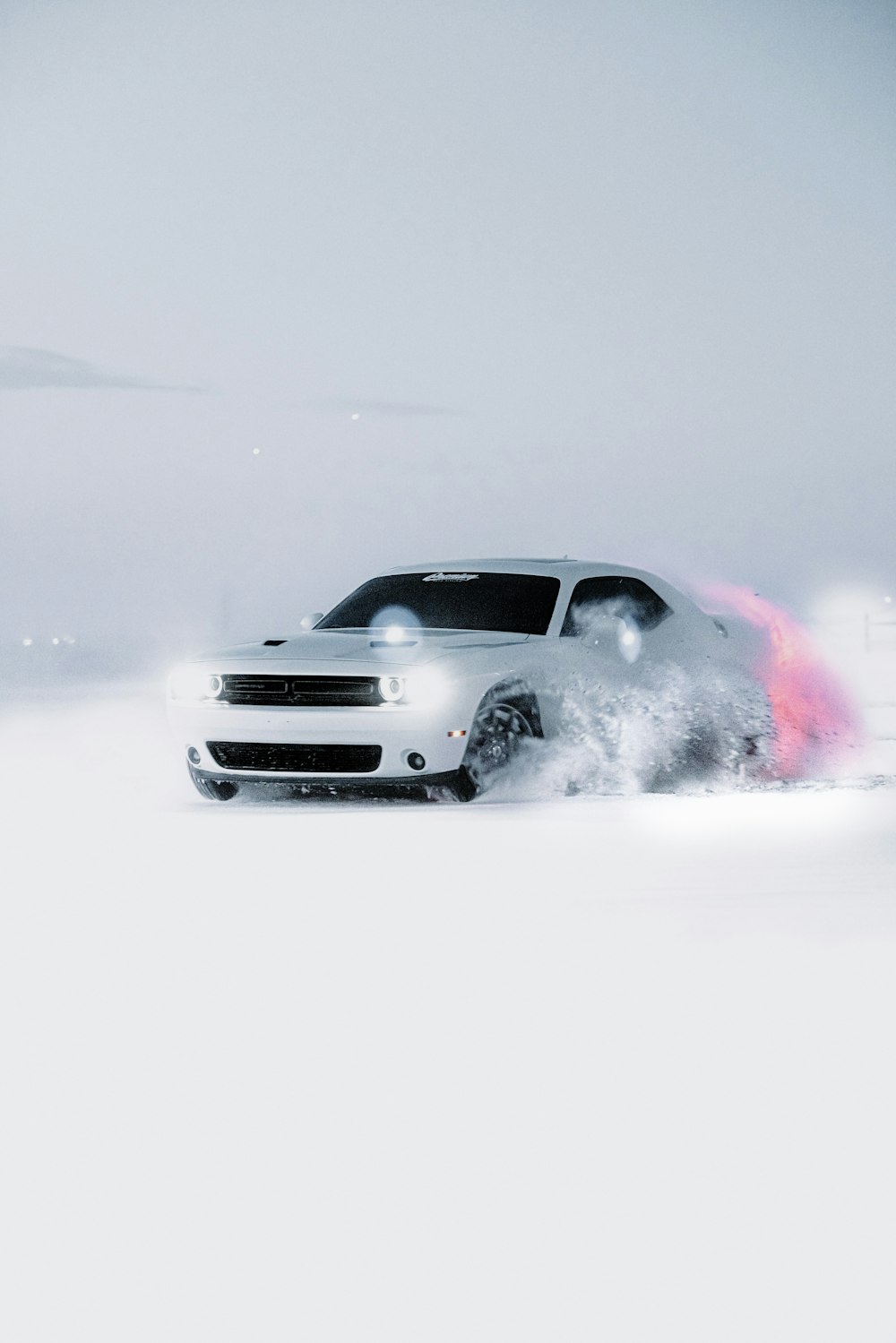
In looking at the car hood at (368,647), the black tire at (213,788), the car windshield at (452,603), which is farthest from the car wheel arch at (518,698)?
the black tire at (213,788)

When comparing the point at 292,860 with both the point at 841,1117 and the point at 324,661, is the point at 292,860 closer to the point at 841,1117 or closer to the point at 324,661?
the point at 324,661

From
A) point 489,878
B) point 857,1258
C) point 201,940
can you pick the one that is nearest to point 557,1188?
point 857,1258

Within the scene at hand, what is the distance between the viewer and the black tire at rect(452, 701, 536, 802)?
352 inches

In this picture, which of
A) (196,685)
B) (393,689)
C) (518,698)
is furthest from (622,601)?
(196,685)

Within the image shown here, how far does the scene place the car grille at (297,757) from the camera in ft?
29.1

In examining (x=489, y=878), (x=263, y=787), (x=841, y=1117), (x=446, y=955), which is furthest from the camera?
(x=263, y=787)

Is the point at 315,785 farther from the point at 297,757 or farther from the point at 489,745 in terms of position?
the point at 489,745

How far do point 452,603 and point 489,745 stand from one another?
1.38 meters

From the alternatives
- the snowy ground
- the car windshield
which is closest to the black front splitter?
the car windshield

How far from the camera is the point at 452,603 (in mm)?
10211

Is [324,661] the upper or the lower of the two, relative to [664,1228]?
upper

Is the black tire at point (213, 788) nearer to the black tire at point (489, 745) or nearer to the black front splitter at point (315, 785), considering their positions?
the black front splitter at point (315, 785)

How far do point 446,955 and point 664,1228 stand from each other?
2363 millimetres

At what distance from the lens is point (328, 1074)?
3859 millimetres
